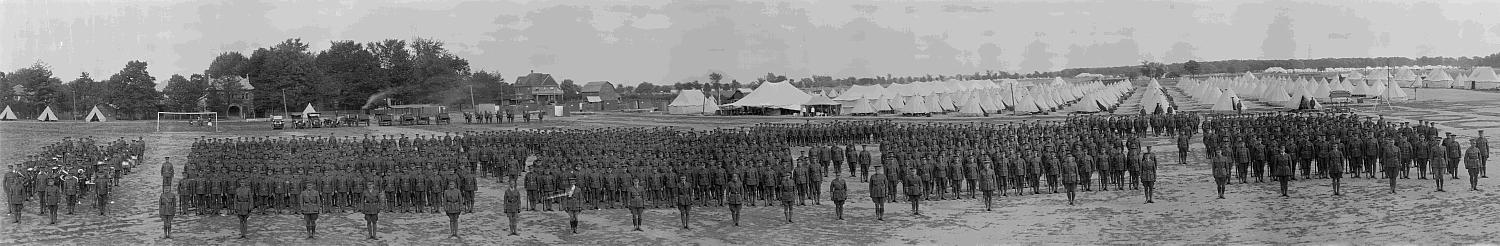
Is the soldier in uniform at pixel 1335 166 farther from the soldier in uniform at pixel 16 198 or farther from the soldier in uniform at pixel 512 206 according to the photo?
the soldier in uniform at pixel 16 198

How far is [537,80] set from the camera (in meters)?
95.9

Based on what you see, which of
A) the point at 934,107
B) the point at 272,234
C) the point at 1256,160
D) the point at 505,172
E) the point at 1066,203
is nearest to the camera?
the point at 272,234

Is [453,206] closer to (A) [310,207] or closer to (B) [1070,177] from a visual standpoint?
(A) [310,207]

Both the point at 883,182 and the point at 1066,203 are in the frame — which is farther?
the point at 1066,203

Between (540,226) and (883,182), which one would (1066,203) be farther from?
(540,226)

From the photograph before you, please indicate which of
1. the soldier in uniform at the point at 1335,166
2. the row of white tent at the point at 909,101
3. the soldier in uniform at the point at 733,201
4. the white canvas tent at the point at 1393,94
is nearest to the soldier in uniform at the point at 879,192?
the soldier in uniform at the point at 733,201

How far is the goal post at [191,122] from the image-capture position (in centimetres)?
4462

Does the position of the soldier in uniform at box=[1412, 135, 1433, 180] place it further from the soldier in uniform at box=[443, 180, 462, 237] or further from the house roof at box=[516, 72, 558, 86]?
the house roof at box=[516, 72, 558, 86]

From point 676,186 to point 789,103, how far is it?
36.9 m

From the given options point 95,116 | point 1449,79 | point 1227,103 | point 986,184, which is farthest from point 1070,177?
point 1449,79

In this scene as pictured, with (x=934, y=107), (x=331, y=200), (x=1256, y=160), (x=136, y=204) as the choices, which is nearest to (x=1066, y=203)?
(x=1256, y=160)

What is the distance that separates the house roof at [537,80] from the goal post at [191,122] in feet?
139

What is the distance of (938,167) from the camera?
64.8 feet

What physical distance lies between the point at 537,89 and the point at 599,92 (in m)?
7.26
